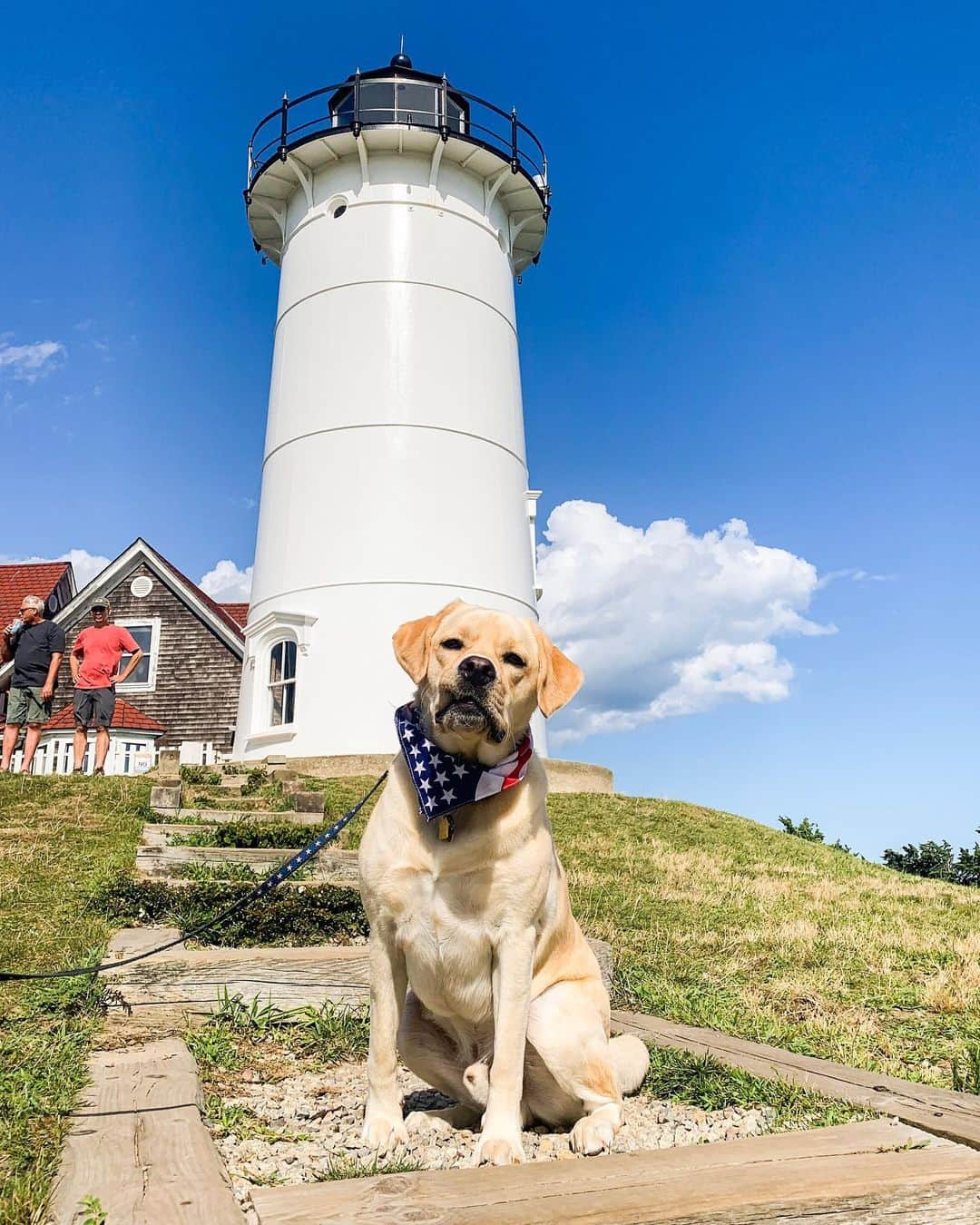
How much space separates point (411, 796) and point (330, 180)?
66.8 feet

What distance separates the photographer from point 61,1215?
2510mm

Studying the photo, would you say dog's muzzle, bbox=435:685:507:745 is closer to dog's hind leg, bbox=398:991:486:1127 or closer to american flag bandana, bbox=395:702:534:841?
american flag bandana, bbox=395:702:534:841

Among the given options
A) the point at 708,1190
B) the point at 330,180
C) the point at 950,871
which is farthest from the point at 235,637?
the point at 708,1190

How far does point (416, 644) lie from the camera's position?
385 cm

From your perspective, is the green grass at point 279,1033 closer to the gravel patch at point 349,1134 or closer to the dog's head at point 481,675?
the gravel patch at point 349,1134

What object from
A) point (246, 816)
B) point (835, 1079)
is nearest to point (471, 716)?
point (835, 1079)

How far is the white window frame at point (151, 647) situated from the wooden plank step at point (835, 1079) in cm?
2232

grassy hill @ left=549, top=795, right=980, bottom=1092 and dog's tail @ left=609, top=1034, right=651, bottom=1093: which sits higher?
grassy hill @ left=549, top=795, right=980, bottom=1092

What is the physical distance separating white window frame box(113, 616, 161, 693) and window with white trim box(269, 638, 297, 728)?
721cm

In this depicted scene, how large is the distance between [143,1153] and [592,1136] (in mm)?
1443

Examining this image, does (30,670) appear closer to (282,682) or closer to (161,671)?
(282,682)

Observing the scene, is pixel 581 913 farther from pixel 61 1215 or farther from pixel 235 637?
pixel 235 637

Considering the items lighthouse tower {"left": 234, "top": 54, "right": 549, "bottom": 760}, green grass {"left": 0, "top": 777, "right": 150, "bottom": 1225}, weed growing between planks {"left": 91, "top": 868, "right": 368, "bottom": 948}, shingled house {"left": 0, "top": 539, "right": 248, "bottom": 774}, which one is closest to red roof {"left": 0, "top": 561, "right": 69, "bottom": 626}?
shingled house {"left": 0, "top": 539, "right": 248, "bottom": 774}

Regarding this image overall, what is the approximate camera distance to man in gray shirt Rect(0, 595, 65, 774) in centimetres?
1352
